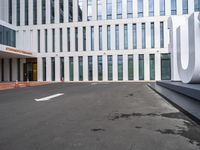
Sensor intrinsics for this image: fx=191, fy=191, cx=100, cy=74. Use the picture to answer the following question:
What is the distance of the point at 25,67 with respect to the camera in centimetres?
3697

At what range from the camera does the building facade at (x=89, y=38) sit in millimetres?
32906

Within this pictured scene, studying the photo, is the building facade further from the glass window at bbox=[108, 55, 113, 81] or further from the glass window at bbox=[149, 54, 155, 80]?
the glass window at bbox=[108, 55, 113, 81]

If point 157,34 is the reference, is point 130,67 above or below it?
below

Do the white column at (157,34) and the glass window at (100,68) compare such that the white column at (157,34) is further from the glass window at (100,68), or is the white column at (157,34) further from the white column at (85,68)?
the white column at (85,68)

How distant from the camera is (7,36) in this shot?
107ft

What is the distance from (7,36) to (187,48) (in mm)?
29812

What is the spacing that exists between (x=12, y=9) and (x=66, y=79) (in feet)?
56.9

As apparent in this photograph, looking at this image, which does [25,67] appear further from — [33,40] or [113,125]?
[113,125]

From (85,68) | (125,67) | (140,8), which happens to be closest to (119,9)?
(140,8)

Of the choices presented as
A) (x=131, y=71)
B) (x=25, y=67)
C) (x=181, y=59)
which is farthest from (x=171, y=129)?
→ (x=25, y=67)

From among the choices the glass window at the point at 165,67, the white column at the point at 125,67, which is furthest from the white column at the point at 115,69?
the glass window at the point at 165,67

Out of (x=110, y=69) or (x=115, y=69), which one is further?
(x=110, y=69)

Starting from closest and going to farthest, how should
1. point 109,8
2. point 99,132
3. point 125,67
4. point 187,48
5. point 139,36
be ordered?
1. point 99,132
2. point 187,48
3. point 125,67
4. point 139,36
5. point 109,8

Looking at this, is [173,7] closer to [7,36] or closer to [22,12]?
[22,12]
